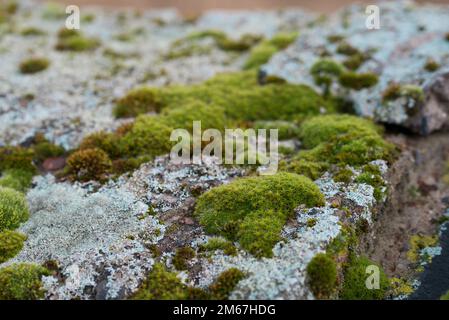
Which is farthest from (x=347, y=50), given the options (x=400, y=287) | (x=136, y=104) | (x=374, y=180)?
(x=400, y=287)

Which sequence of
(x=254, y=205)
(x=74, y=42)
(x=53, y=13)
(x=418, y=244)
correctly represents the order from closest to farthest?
(x=254, y=205) → (x=418, y=244) → (x=74, y=42) → (x=53, y=13)

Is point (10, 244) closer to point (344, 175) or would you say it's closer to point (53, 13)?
point (344, 175)

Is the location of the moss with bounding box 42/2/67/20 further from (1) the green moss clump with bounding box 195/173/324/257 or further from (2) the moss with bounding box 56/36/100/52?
(1) the green moss clump with bounding box 195/173/324/257

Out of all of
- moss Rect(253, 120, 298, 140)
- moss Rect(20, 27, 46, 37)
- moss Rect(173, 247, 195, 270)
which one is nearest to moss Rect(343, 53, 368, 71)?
moss Rect(253, 120, 298, 140)

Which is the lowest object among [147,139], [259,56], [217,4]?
[147,139]

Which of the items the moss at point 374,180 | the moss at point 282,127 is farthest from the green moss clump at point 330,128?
the moss at point 374,180

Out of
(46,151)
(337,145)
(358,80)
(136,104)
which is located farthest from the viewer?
(358,80)

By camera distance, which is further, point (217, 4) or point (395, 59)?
point (217, 4)

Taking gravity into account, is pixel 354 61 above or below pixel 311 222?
above
